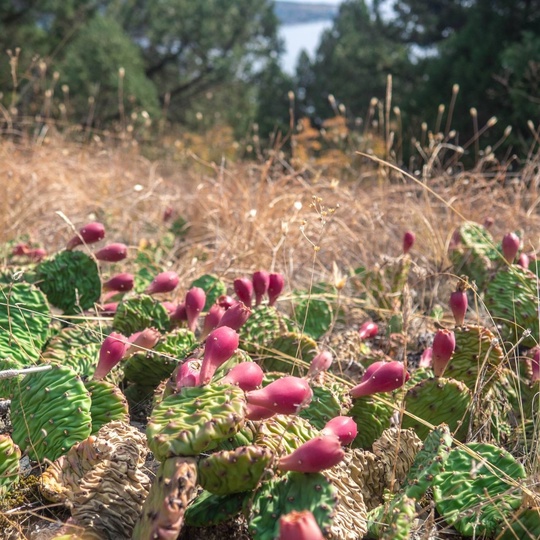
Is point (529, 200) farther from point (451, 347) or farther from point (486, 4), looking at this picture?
point (486, 4)

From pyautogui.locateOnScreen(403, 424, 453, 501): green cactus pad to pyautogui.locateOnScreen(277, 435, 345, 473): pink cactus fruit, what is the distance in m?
0.18

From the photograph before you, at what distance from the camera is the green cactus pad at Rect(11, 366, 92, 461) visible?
117 cm

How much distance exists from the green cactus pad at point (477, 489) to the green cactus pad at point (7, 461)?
0.67 meters

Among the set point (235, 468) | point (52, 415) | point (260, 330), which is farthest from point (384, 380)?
point (52, 415)

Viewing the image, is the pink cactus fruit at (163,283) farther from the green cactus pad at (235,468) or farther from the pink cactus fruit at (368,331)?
the green cactus pad at (235,468)

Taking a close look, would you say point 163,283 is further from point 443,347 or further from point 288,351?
point 443,347

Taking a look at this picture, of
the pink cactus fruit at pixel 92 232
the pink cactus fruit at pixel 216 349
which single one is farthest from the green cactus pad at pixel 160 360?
the pink cactus fruit at pixel 92 232

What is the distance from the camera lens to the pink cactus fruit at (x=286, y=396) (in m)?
0.97

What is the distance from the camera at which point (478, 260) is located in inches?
89.9

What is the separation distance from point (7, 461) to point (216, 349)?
37cm

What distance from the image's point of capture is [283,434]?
3.35 ft

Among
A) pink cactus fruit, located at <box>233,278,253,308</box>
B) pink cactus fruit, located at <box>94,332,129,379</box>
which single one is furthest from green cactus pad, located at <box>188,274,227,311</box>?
pink cactus fruit, located at <box>94,332,129,379</box>

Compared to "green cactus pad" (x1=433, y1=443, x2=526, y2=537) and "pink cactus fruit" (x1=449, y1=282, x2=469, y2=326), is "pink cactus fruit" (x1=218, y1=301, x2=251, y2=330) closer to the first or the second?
"green cactus pad" (x1=433, y1=443, x2=526, y2=537)

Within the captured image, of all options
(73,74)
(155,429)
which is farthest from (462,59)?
(155,429)
